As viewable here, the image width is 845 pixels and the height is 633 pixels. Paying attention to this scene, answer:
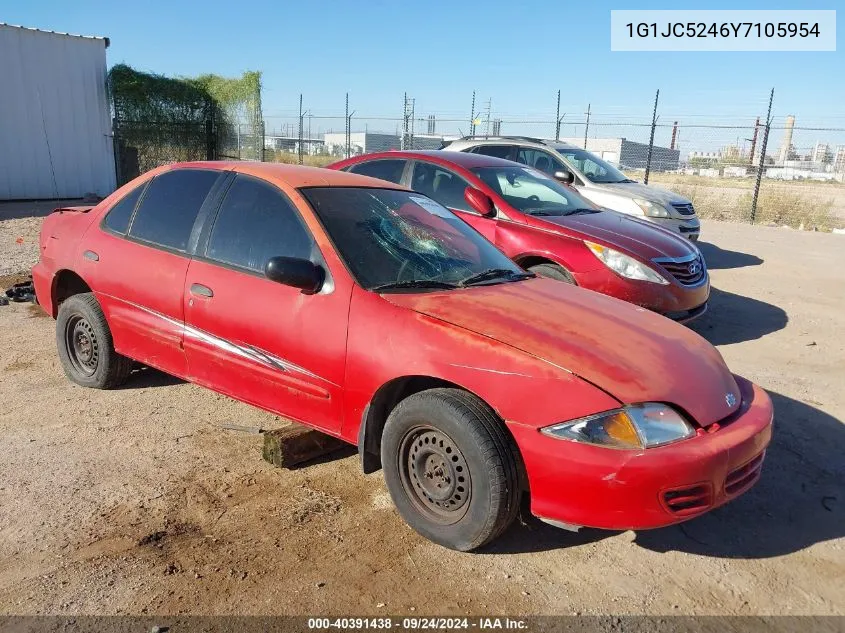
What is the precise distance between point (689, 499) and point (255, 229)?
2.48 metres

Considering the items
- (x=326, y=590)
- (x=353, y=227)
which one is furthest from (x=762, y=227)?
(x=326, y=590)

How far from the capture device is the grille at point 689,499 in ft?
8.42

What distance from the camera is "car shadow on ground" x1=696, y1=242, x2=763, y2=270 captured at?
1032 cm

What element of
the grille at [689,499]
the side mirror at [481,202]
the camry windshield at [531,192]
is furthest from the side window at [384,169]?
the grille at [689,499]

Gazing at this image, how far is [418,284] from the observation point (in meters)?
3.31

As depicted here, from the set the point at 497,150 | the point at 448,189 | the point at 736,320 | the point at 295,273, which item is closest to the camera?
the point at 295,273

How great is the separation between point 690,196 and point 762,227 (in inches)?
187

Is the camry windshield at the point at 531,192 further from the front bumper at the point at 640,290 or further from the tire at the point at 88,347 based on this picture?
the tire at the point at 88,347

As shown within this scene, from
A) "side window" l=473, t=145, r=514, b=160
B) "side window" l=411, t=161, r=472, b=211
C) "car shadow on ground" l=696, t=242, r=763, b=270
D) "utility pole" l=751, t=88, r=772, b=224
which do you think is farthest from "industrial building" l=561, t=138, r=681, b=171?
"side window" l=411, t=161, r=472, b=211

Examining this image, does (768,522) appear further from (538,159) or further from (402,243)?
(538,159)

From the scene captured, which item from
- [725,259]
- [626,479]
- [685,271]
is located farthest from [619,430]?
[725,259]

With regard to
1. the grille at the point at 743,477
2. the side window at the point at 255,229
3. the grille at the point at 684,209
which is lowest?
the grille at the point at 743,477

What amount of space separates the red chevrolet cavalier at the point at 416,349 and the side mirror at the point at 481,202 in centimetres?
205

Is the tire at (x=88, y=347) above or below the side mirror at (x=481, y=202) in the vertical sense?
below
